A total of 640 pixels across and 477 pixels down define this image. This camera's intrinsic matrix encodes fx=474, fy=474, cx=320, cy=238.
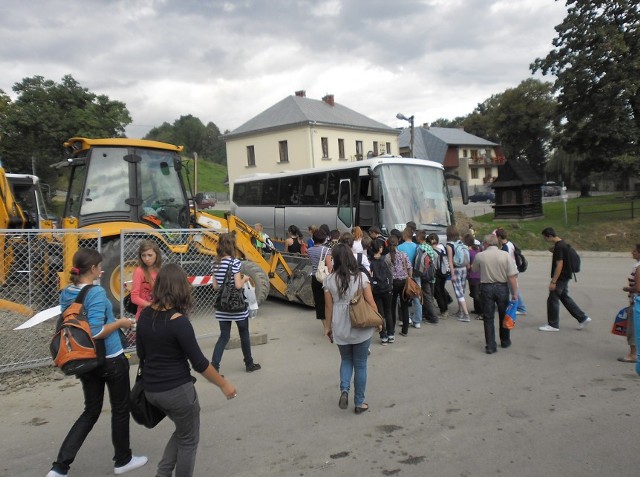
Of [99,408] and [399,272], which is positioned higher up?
[399,272]

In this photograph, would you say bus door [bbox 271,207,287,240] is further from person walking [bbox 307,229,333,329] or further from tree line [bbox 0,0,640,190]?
tree line [bbox 0,0,640,190]

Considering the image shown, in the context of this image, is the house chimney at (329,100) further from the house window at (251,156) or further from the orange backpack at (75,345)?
the orange backpack at (75,345)

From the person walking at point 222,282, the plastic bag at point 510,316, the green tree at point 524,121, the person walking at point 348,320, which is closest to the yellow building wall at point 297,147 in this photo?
the green tree at point 524,121

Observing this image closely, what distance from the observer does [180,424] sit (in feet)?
10.5

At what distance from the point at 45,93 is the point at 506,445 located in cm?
3652

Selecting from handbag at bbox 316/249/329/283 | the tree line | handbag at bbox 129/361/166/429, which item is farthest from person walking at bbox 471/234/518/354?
the tree line

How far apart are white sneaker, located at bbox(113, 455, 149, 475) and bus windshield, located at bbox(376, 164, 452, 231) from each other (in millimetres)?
8723

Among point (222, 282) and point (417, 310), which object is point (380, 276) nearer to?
point (417, 310)

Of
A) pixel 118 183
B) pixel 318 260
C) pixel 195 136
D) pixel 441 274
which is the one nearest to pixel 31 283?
pixel 118 183

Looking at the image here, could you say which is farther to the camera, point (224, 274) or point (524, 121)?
point (524, 121)

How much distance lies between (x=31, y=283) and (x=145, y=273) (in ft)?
11.0

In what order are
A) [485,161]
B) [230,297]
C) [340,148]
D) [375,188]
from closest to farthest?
[230,297], [375,188], [340,148], [485,161]

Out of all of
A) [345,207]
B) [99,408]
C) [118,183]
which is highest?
[118,183]

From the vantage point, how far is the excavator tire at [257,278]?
9070mm
